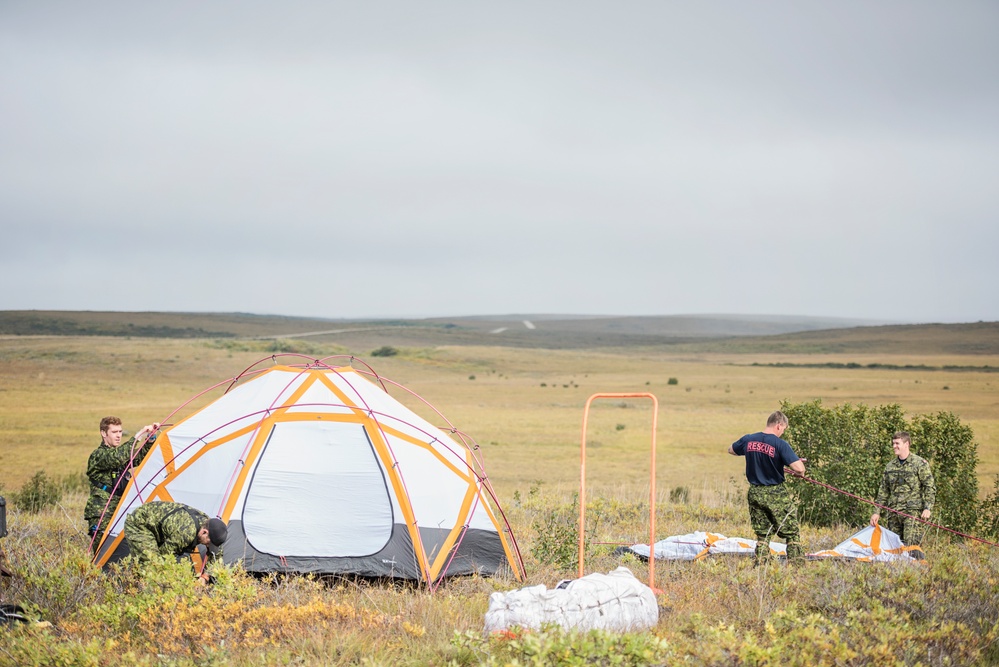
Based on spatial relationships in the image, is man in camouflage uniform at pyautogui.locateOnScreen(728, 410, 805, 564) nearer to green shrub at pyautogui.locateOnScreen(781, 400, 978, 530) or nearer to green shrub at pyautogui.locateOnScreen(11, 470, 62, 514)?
green shrub at pyautogui.locateOnScreen(781, 400, 978, 530)

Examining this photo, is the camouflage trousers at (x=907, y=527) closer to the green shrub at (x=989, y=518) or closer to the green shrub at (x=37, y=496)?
the green shrub at (x=989, y=518)

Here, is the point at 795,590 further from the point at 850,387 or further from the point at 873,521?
the point at 850,387

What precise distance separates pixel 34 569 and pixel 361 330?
152790 millimetres

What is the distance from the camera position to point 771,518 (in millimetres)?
10148

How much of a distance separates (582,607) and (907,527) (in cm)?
606

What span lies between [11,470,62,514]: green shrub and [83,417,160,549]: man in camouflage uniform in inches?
276

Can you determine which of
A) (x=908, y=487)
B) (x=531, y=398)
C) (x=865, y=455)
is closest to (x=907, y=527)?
(x=908, y=487)

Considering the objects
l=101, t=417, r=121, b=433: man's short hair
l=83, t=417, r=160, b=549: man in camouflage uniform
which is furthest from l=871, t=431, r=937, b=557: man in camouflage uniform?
l=101, t=417, r=121, b=433: man's short hair

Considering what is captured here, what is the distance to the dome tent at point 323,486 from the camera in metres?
9.52

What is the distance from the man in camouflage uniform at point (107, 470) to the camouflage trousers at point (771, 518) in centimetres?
750

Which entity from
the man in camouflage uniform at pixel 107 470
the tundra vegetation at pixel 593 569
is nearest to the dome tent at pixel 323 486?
the man in camouflage uniform at pixel 107 470

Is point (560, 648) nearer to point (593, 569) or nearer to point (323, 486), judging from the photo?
point (593, 569)

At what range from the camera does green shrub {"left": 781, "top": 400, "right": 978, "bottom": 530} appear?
1423cm

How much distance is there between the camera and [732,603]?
8.60m
